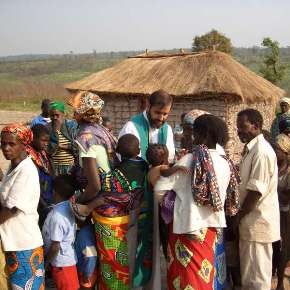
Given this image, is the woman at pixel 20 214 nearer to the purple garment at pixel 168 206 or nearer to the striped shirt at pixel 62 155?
the purple garment at pixel 168 206

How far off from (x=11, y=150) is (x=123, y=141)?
2.46ft

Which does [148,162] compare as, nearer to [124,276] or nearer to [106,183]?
[106,183]

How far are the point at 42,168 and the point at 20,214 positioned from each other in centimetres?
104

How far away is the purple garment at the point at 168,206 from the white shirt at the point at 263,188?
598mm

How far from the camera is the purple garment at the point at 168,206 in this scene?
3107mm

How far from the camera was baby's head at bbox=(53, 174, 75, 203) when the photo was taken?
330 centimetres

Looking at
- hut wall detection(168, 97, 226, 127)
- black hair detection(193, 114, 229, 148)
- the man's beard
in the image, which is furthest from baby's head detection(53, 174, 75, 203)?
hut wall detection(168, 97, 226, 127)

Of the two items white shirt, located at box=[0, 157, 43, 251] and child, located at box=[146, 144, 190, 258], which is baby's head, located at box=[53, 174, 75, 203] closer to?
white shirt, located at box=[0, 157, 43, 251]

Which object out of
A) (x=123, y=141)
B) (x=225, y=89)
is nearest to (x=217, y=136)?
(x=123, y=141)

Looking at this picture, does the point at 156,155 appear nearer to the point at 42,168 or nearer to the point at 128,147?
the point at 128,147

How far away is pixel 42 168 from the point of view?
3.95 m

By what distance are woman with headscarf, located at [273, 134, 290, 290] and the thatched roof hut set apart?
5.30 m

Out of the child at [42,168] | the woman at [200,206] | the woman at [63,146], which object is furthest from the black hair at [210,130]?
the woman at [63,146]

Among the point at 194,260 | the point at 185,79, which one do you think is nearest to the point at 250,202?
the point at 194,260
